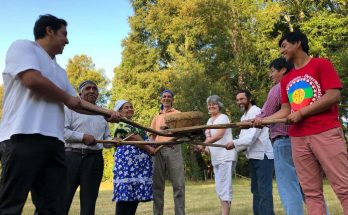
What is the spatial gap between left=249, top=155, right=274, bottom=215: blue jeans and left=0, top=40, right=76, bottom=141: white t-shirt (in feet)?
10.7

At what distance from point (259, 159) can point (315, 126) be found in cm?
226

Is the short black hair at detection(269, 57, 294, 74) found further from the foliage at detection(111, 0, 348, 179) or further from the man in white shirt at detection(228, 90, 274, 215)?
the foliage at detection(111, 0, 348, 179)

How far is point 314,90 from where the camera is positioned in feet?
12.8

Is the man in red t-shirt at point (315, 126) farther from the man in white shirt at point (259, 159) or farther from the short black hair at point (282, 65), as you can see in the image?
the man in white shirt at point (259, 159)

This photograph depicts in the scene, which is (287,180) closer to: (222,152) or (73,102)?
(222,152)

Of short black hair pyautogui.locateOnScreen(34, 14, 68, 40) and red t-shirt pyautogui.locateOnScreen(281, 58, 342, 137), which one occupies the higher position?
short black hair pyautogui.locateOnScreen(34, 14, 68, 40)

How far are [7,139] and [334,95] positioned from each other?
275 cm

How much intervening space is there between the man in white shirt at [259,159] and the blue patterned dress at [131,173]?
122 cm

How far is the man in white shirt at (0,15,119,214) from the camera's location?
322cm

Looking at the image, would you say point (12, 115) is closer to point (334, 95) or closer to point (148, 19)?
point (334, 95)

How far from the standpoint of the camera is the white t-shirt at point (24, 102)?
10.8ft

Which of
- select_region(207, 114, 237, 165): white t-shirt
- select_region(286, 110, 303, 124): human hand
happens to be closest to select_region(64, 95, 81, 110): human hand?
select_region(286, 110, 303, 124): human hand

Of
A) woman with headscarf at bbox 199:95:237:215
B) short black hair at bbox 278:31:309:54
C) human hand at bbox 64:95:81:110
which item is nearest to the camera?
human hand at bbox 64:95:81:110

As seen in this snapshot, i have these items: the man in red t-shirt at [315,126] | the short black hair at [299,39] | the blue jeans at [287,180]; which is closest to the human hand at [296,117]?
the man in red t-shirt at [315,126]
